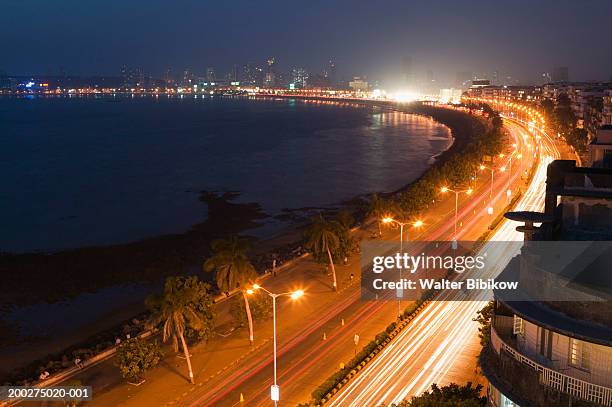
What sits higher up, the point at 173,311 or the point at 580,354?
the point at 580,354

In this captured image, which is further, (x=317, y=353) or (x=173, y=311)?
(x=317, y=353)

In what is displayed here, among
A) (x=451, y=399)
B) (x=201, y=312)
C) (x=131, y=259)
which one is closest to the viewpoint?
(x=451, y=399)

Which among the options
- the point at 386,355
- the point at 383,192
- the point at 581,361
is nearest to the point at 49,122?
the point at 383,192

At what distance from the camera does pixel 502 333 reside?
13445 mm

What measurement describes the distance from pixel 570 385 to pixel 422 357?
Result: 39.4 feet

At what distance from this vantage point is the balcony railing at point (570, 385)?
11086 millimetres

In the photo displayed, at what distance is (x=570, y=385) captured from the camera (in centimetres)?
1150

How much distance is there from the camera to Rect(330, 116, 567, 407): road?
67.5ft

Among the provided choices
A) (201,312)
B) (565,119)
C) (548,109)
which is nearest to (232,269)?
(201,312)

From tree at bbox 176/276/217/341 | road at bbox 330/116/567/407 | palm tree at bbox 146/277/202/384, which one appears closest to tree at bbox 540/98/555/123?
road at bbox 330/116/567/407

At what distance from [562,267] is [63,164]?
90088 millimetres

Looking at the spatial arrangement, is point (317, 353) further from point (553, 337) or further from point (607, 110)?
point (607, 110)

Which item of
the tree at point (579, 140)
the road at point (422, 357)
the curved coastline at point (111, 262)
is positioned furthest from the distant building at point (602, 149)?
the tree at point (579, 140)

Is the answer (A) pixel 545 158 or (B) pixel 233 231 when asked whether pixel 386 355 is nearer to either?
(B) pixel 233 231
